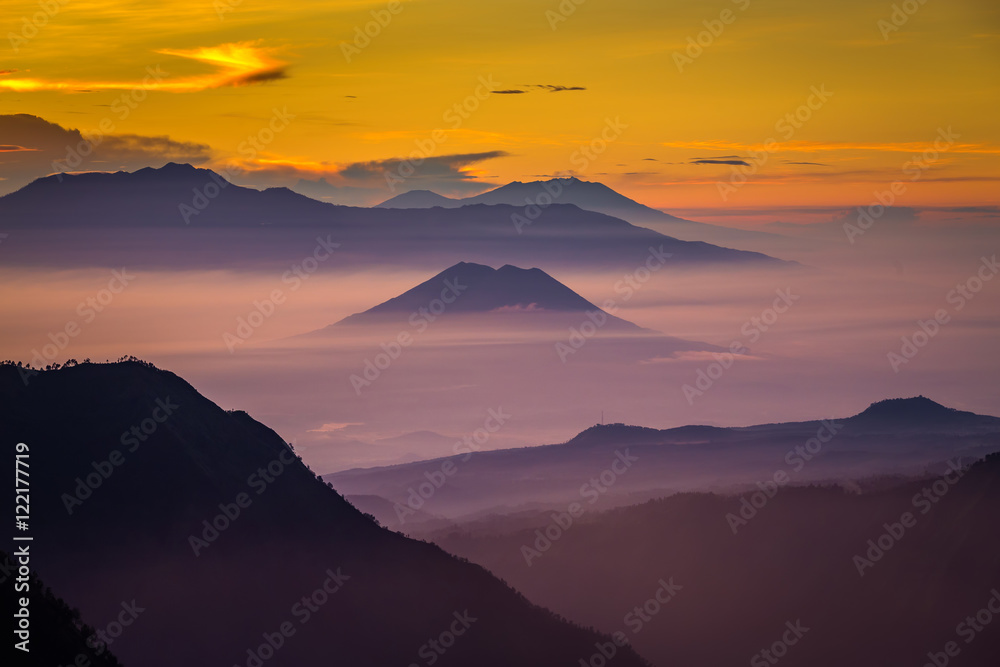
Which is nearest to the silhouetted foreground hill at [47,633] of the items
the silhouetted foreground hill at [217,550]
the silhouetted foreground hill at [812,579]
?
the silhouetted foreground hill at [217,550]

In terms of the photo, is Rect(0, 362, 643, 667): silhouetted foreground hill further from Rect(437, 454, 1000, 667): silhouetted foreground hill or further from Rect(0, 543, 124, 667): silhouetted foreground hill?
Rect(437, 454, 1000, 667): silhouetted foreground hill

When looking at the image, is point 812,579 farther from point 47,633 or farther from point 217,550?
point 47,633

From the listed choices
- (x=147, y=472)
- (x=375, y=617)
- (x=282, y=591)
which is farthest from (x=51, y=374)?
(x=375, y=617)

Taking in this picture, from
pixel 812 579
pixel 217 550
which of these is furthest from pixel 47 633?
pixel 812 579

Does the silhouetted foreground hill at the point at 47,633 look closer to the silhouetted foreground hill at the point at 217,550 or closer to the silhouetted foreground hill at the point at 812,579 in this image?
the silhouetted foreground hill at the point at 217,550

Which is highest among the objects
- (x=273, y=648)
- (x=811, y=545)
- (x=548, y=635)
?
(x=273, y=648)

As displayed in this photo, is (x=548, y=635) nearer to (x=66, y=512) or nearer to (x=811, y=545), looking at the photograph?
(x=66, y=512)
